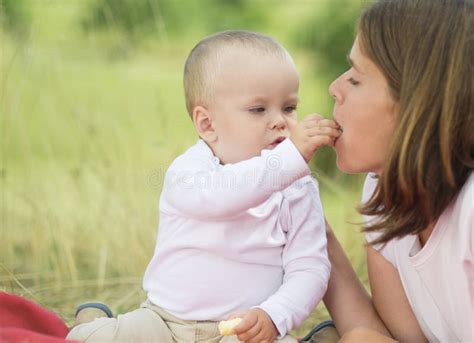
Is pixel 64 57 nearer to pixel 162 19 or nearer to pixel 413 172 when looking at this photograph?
pixel 162 19

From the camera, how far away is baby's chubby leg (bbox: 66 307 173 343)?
6.66 feet

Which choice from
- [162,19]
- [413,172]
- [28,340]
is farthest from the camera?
[162,19]

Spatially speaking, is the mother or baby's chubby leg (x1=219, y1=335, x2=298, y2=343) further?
baby's chubby leg (x1=219, y1=335, x2=298, y2=343)

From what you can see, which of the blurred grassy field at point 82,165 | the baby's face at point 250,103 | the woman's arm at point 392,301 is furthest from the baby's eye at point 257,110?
the blurred grassy field at point 82,165

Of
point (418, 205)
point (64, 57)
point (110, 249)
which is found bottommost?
point (110, 249)

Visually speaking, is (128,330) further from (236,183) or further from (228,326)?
(236,183)

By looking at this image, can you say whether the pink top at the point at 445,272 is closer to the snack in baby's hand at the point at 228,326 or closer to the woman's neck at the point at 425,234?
the woman's neck at the point at 425,234

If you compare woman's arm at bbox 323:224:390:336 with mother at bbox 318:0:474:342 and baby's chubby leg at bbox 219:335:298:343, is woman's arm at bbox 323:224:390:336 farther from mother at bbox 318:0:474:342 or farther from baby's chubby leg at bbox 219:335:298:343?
baby's chubby leg at bbox 219:335:298:343

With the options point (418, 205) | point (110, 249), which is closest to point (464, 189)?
A: point (418, 205)

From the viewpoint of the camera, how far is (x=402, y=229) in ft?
6.32

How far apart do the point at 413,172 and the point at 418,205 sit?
0.33ft

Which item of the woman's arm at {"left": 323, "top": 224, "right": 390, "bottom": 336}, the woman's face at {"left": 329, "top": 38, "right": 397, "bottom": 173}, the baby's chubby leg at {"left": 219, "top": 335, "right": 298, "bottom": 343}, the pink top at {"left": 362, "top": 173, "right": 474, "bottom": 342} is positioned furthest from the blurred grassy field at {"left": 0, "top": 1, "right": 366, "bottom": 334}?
the woman's face at {"left": 329, "top": 38, "right": 397, "bottom": 173}

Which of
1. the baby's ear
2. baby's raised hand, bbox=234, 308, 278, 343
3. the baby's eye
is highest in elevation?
the baby's eye

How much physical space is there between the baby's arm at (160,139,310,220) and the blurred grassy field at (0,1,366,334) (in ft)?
4.58
